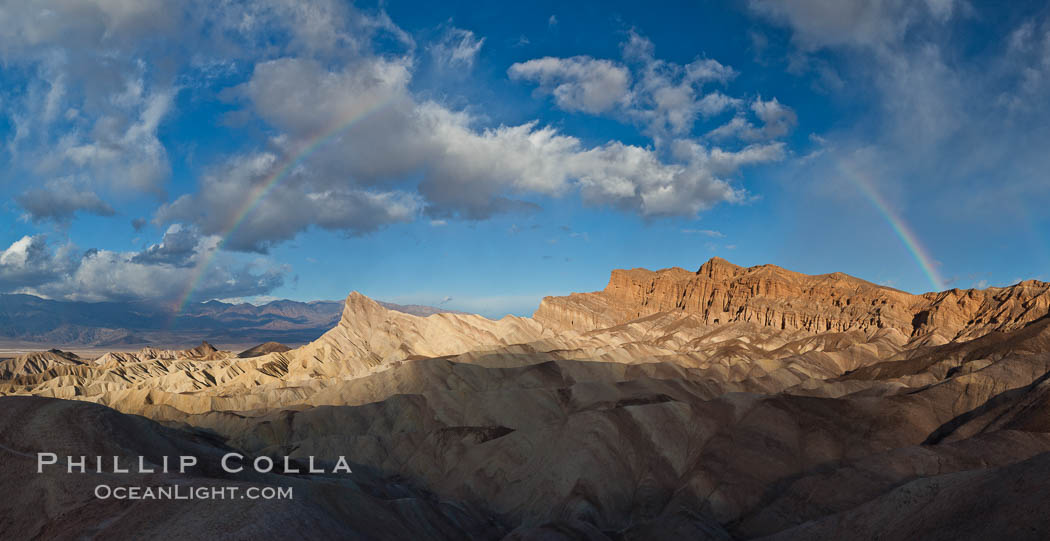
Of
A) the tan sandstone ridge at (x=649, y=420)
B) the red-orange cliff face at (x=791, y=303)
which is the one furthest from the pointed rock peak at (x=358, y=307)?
the red-orange cliff face at (x=791, y=303)

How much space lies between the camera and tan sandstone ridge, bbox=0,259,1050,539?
79.9 feet

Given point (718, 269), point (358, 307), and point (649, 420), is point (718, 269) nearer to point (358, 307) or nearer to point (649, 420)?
point (358, 307)

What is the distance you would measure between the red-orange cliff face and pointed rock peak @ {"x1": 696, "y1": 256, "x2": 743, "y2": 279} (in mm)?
248

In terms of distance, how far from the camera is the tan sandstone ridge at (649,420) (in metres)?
24.4

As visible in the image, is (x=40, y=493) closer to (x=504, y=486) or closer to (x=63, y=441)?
(x=63, y=441)

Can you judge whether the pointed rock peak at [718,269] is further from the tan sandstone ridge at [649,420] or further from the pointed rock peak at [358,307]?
the pointed rock peak at [358,307]

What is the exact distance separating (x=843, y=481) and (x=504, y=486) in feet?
77.2

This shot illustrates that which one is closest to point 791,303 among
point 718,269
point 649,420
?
point 718,269

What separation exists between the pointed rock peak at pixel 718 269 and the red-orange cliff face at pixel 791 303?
0.25 m

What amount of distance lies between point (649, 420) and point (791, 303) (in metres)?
87.3

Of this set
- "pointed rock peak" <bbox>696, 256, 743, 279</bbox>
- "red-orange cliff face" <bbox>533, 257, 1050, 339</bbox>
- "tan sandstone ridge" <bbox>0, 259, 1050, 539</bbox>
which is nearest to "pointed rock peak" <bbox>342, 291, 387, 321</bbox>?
"tan sandstone ridge" <bbox>0, 259, 1050, 539</bbox>

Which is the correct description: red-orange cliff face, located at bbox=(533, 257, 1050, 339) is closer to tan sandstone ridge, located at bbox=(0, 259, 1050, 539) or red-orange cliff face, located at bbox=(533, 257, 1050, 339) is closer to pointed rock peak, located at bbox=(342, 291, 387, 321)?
tan sandstone ridge, located at bbox=(0, 259, 1050, 539)

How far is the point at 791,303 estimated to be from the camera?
123000mm

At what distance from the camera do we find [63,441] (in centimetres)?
2272
